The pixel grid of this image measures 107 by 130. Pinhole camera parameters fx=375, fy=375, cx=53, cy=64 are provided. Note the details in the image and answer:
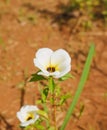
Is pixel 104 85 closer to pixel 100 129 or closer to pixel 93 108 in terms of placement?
pixel 93 108

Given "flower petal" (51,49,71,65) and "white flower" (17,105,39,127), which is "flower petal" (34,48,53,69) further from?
"white flower" (17,105,39,127)

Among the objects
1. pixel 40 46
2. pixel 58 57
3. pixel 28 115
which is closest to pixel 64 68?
pixel 58 57

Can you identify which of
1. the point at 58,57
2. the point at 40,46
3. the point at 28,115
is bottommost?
the point at 28,115

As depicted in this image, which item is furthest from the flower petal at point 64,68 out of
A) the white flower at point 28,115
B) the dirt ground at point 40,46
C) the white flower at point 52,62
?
the dirt ground at point 40,46

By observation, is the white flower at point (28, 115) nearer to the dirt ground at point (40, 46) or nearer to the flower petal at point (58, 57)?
the flower petal at point (58, 57)

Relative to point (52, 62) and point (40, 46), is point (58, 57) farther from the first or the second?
point (40, 46)

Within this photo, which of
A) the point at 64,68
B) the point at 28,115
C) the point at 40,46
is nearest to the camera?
the point at 64,68

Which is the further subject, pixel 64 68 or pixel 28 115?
pixel 28 115
